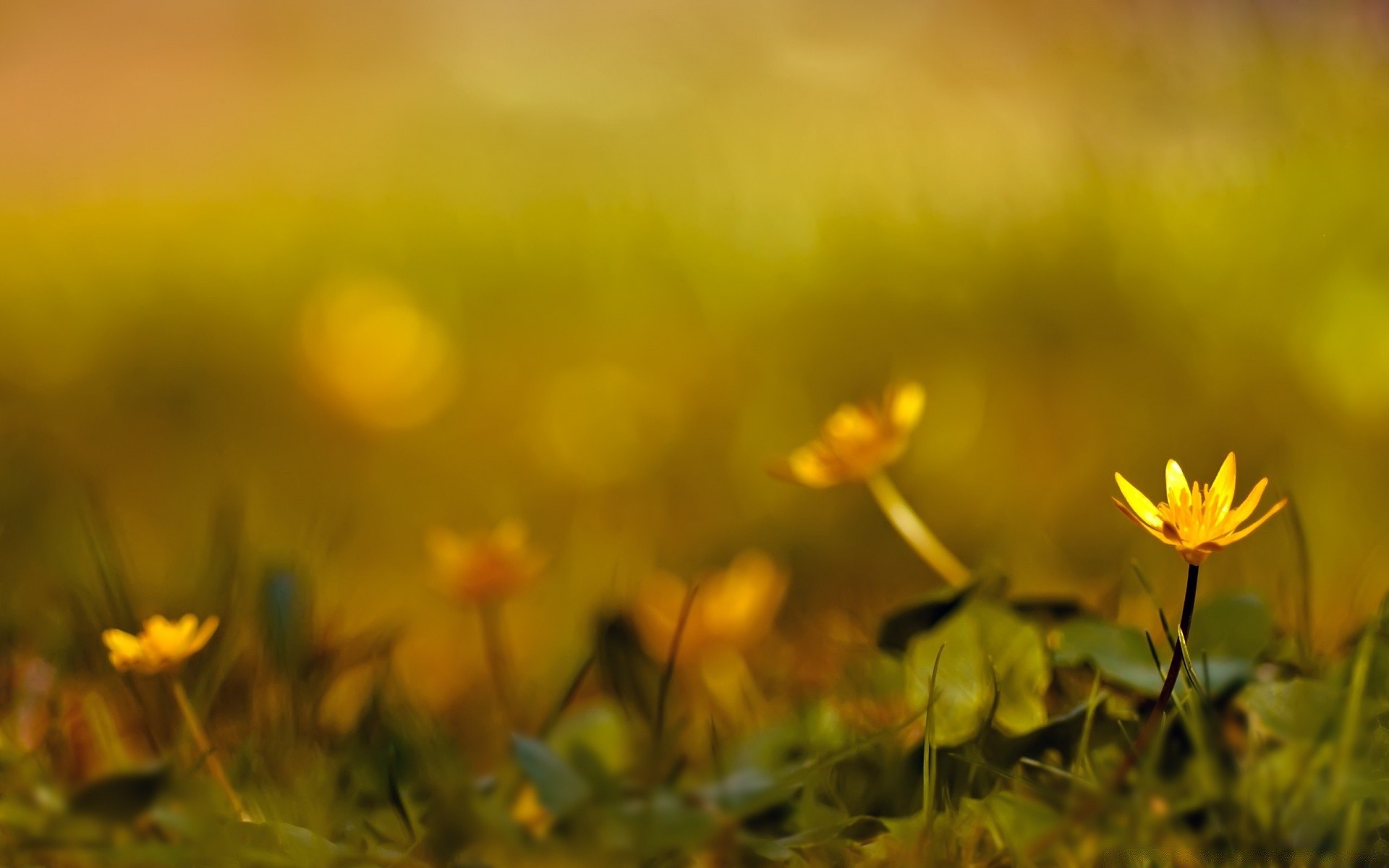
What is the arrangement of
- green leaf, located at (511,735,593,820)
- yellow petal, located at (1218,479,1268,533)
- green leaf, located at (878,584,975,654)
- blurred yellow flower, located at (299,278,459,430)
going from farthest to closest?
blurred yellow flower, located at (299,278,459,430) < green leaf, located at (878,584,975,654) < green leaf, located at (511,735,593,820) < yellow petal, located at (1218,479,1268,533)

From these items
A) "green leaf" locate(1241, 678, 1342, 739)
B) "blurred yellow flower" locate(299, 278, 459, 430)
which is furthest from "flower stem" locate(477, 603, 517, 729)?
"blurred yellow flower" locate(299, 278, 459, 430)

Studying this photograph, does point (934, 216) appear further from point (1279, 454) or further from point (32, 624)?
point (32, 624)

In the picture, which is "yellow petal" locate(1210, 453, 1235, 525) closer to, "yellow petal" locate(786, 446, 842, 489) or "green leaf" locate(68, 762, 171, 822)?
"yellow petal" locate(786, 446, 842, 489)

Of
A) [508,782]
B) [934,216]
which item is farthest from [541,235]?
[508,782]

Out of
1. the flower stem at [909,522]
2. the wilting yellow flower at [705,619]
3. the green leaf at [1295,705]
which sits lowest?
the flower stem at [909,522]

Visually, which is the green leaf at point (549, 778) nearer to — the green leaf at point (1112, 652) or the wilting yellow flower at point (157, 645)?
the wilting yellow flower at point (157, 645)

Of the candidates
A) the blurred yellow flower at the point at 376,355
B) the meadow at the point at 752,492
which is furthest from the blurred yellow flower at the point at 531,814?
the blurred yellow flower at the point at 376,355

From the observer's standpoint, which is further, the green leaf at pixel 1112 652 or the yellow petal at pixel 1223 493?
the green leaf at pixel 1112 652
